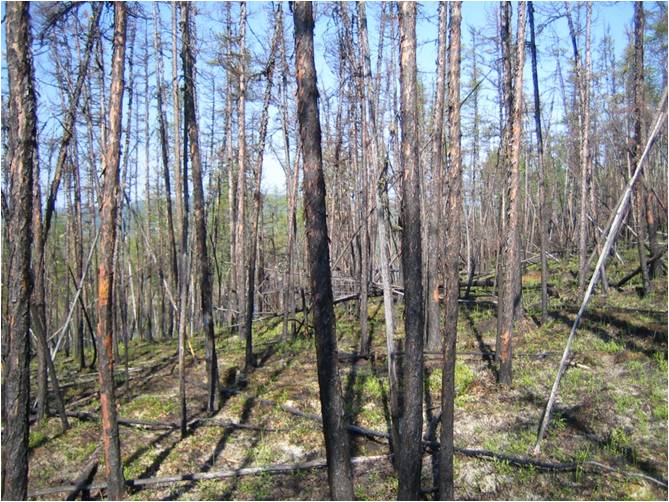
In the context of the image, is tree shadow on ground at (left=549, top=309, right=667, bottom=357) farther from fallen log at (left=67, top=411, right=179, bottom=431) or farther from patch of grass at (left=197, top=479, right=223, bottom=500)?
fallen log at (left=67, top=411, right=179, bottom=431)

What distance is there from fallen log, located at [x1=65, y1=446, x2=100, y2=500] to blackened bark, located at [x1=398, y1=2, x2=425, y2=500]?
4.82 m

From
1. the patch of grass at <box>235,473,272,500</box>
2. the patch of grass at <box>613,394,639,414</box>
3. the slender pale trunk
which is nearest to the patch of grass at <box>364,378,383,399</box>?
the patch of grass at <box>235,473,272,500</box>

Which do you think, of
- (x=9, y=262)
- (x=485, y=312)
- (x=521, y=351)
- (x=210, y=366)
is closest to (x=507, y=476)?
(x=521, y=351)

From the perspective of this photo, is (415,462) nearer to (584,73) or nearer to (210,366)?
(210,366)

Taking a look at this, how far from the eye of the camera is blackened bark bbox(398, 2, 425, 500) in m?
6.76

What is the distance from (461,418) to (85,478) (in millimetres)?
6210

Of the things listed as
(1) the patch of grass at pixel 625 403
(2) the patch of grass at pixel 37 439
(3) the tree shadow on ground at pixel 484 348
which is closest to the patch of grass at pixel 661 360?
(1) the patch of grass at pixel 625 403

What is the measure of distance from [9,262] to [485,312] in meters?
13.9

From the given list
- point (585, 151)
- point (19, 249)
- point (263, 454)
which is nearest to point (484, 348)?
point (263, 454)

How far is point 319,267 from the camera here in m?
6.59

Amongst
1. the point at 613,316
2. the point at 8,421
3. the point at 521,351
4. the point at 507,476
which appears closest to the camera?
the point at 8,421

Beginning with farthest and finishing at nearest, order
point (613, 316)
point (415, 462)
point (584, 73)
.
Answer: point (584, 73), point (613, 316), point (415, 462)

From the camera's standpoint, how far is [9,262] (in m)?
5.21

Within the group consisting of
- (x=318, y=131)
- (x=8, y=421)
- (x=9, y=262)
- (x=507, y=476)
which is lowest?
(x=507, y=476)
